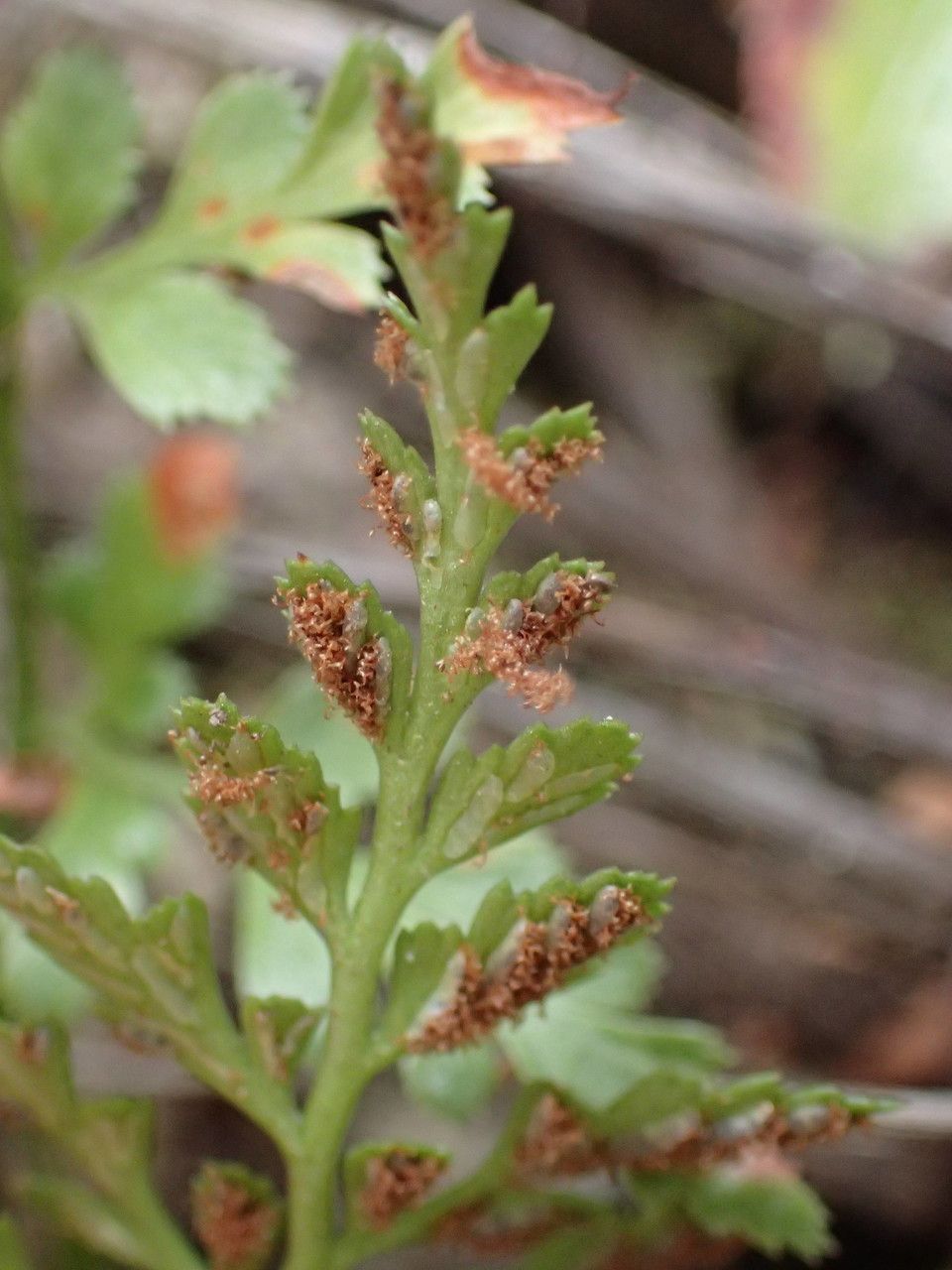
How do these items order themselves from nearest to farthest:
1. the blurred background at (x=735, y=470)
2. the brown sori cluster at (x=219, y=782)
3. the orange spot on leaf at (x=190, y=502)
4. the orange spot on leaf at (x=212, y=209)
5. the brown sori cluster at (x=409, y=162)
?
1. the brown sori cluster at (x=409, y=162)
2. the brown sori cluster at (x=219, y=782)
3. the orange spot on leaf at (x=212, y=209)
4. the orange spot on leaf at (x=190, y=502)
5. the blurred background at (x=735, y=470)

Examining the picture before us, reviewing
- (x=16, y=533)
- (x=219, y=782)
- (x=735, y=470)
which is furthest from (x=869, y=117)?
(x=219, y=782)

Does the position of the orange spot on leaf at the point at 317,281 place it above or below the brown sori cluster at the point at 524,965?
above

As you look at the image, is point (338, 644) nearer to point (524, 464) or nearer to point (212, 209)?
point (524, 464)

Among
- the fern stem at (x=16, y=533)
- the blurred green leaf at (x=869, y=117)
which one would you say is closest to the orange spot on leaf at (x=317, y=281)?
the fern stem at (x=16, y=533)

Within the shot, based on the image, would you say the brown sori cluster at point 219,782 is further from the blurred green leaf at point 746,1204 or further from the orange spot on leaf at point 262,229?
the orange spot on leaf at point 262,229

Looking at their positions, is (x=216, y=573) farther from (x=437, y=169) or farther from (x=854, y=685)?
(x=437, y=169)

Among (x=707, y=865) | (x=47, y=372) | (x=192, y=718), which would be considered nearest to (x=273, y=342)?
(x=192, y=718)
